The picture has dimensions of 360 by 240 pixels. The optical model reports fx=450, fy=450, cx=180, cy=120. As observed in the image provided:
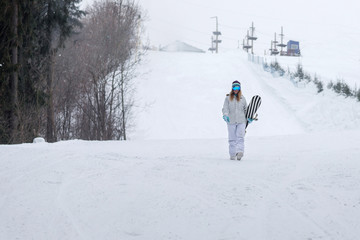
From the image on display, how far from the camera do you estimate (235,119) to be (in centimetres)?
1138

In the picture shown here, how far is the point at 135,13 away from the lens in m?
36.8

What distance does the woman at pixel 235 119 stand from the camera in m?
11.2

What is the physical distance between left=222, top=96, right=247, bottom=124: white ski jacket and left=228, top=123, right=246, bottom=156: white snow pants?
13cm

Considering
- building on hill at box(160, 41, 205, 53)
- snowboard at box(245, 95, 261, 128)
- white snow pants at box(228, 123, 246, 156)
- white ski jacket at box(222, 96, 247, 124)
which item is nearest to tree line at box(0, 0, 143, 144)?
white ski jacket at box(222, 96, 247, 124)

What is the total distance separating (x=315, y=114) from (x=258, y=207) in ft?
92.8

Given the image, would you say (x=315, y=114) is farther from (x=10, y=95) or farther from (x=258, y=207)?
(x=258, y=207)

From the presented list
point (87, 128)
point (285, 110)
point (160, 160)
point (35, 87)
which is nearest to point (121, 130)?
point (87, 128)

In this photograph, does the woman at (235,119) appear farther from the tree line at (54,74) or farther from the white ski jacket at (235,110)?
the tree line at (54,74)

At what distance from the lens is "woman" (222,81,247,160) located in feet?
36.7

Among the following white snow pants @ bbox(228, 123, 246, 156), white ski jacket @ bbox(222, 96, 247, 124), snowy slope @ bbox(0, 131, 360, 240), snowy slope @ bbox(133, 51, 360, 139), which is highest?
snowy slope @ bbox(133, 51, 360, 139)

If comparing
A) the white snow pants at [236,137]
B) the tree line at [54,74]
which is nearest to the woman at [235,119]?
the white snow pants at [236,137]

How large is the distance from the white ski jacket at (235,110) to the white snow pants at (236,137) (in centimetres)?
13

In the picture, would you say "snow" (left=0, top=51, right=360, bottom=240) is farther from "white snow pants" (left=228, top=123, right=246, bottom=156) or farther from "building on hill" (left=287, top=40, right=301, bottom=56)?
"building on hill" (left=287, top=40, right=301, bottom=56)

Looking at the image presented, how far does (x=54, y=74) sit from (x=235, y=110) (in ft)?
55.6
